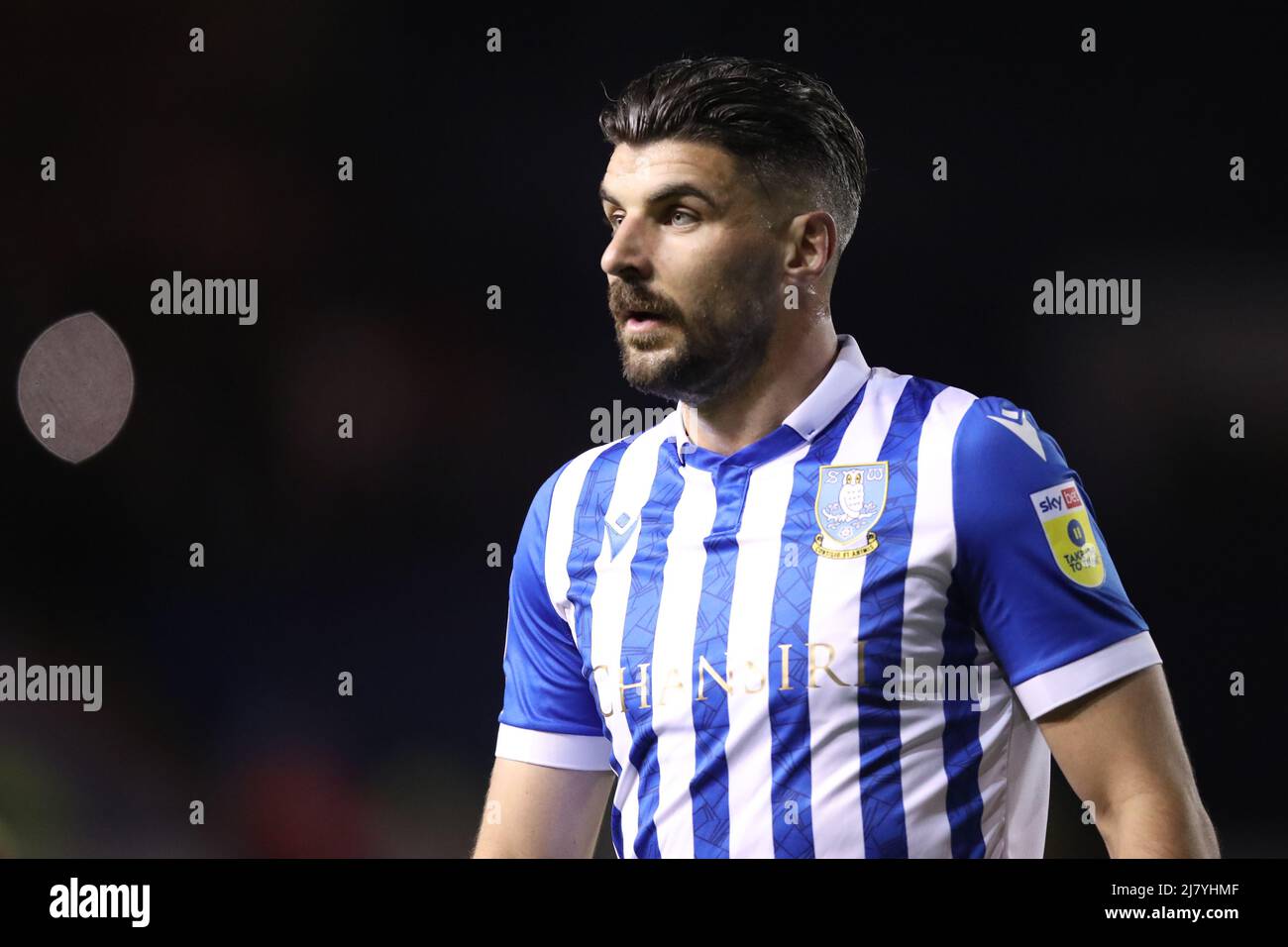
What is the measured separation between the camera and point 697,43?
2748 millimetres

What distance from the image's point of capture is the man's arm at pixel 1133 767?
1.66 m

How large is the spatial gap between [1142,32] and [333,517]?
6.54 ft

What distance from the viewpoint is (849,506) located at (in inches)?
74.3

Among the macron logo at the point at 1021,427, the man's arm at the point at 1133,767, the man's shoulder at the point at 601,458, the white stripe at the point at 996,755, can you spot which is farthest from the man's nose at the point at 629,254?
the man's arm at the point at 1133,767

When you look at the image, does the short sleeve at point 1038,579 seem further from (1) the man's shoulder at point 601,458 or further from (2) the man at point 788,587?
(1) the man's shoulder at point 601,458

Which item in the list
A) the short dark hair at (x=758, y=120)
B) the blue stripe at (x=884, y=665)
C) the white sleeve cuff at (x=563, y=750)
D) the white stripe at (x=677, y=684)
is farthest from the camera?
the white sleeve cuff at (x=563, y=750)

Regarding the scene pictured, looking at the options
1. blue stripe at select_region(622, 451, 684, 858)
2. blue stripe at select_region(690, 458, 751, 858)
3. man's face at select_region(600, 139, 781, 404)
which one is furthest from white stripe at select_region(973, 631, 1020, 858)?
man's face at select_region(600, 139, 781, 404)

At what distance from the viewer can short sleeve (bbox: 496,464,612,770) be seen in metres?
2.09

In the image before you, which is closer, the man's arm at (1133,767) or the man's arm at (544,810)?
the man's arm at (1133,767)

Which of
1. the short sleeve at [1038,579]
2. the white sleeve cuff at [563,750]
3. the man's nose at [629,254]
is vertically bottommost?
the white sleeve cuff at [563,750]

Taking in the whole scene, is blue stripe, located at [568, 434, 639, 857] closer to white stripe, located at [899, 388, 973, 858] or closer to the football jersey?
the football jersey

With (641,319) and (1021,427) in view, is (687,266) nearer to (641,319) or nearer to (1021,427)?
(641,319)

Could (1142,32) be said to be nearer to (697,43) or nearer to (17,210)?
(697,43)
